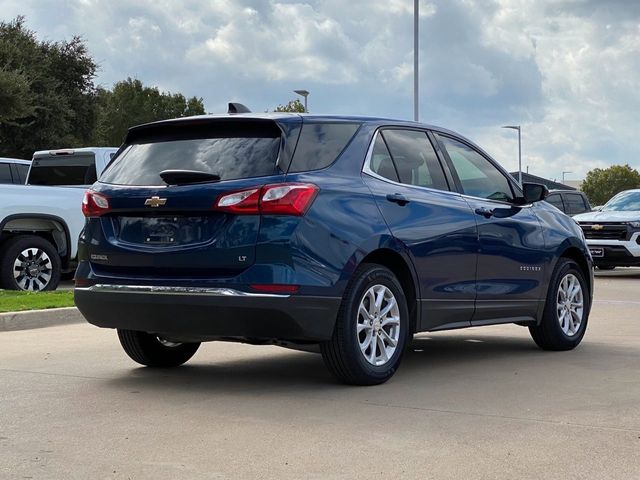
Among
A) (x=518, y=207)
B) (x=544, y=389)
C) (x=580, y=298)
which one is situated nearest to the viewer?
(x=544, y=389)

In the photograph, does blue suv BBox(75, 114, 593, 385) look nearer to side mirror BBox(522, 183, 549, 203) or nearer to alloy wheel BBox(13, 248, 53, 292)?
side mirror BBox(522, 183, 549, 203)

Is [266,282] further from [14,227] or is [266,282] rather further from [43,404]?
[14,227]

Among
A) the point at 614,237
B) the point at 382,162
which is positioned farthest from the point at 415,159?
the point at 614,237

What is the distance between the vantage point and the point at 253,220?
6645 millimetres

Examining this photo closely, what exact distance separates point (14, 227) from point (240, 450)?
9562 mm

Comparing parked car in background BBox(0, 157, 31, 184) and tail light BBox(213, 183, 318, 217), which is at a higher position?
parked car in background BBox(0, 157, 31, 184)

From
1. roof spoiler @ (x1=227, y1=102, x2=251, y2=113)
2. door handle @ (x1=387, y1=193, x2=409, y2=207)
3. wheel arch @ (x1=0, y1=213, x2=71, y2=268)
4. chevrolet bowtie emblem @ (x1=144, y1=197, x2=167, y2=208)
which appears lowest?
wheel arch @ (x1=0, y1=213, x2=71, y2=268)

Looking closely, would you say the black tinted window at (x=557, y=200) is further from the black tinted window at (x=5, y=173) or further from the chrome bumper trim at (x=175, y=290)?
the chrome bumper trim at (x=175, y=290)

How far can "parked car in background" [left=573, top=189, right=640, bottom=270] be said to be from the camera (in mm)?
19734

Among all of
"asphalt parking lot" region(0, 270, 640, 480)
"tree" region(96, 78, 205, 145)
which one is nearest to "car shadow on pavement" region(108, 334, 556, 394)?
"asphalt parking lot" region(0, 270, 640, 480)

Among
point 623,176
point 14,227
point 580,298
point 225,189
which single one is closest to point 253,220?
point 225,189

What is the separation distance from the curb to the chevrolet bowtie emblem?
4517mm

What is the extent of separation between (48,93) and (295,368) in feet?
116

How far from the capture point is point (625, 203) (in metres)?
21.6
